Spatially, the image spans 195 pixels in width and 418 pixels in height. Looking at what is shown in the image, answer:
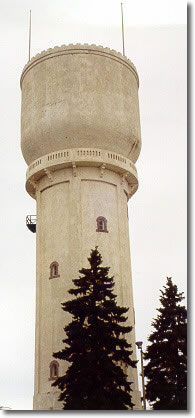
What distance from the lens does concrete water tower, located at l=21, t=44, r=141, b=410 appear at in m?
31.1

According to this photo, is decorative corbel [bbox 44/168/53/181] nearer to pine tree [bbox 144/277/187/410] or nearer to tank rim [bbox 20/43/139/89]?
tank rim [bbox 20/43/139/89]

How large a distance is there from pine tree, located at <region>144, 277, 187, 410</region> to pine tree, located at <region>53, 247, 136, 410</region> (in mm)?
825

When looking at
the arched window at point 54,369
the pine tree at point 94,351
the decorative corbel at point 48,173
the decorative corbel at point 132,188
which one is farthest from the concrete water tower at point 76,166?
the pine tree at point 94,351

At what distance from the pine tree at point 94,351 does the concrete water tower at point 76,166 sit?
385 cm

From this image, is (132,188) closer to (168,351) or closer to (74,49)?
(74,49)

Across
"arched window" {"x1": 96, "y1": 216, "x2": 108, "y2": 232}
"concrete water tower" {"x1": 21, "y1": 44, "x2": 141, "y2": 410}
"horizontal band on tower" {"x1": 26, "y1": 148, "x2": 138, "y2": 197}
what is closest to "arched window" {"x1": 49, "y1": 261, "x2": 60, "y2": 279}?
"concrete water tower" {"x1": 21, "y1": 44, "x2": 141, "y2": 410}

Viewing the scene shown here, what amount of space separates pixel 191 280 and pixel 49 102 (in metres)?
16.2

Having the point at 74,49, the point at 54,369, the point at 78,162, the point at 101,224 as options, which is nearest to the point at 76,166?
the point at 78,162

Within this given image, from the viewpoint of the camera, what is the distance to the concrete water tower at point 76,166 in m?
31.1

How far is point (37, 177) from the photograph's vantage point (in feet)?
109

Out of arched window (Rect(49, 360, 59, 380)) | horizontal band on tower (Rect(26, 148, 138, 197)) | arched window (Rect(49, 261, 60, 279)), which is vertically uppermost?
horizontal band on tower (Rect(26, 148, 138, 197))

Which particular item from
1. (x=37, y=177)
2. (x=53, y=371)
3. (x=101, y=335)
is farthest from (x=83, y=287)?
(x=37, y=177)

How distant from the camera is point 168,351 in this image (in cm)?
2519

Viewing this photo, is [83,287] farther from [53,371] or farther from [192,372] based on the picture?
[192,372]
